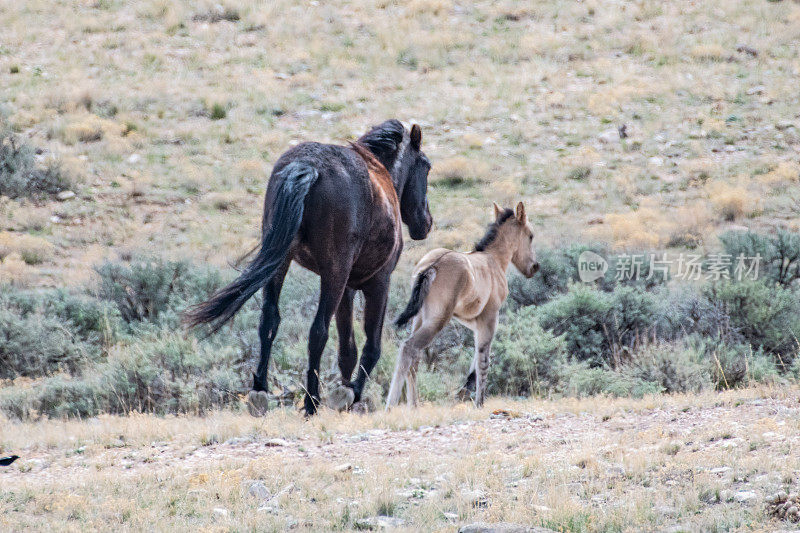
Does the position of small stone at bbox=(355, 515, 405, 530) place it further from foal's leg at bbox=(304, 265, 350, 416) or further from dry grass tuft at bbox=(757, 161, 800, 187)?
dry grass tuft at bbox=(757, 161, 800, 187)

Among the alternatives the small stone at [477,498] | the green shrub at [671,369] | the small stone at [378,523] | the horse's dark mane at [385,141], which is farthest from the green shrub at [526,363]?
the small stone at [378,523]

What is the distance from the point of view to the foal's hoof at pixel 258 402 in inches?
302

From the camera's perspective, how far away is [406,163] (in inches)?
373

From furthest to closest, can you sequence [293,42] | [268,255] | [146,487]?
[293,42], [268,255], [146,487]

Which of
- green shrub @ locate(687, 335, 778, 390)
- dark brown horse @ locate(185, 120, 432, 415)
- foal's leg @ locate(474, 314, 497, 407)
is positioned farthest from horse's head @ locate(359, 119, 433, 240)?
green shrub @ locate(687, 335, 778, 390)

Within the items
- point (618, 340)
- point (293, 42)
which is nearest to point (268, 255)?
point (618, 340)

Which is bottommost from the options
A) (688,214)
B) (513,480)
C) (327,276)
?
(688,214)

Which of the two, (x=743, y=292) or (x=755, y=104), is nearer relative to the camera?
(x=743, y=292)

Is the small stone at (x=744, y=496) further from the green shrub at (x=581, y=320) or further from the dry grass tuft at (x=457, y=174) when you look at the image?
the dry grass tuft at (x=457, y=174)

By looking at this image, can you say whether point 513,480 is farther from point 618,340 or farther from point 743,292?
point 743,292

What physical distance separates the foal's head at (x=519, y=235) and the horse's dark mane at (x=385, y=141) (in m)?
1.84

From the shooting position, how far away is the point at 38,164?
907 inches

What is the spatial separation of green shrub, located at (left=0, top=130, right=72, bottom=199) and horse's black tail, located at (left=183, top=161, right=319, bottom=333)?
52.8 feet

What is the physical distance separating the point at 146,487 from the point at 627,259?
10.7 meters
